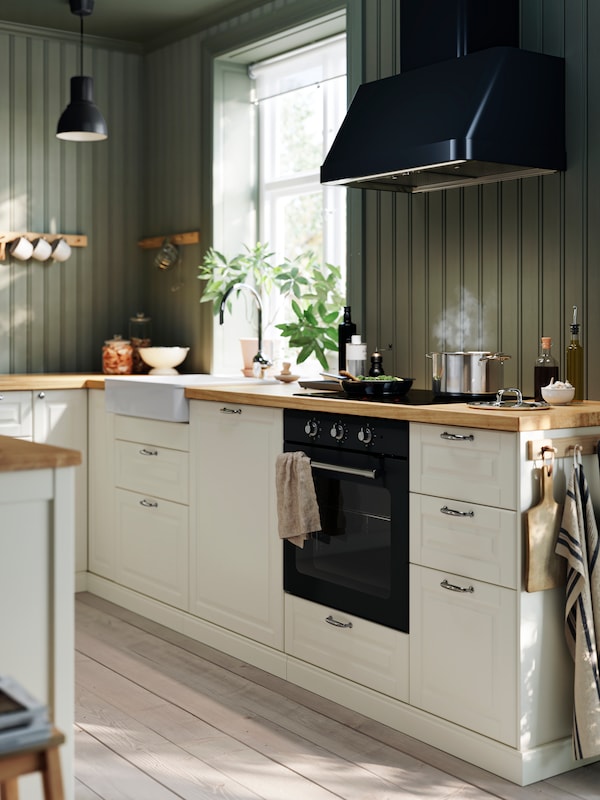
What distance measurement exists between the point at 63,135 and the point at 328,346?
1590 mm

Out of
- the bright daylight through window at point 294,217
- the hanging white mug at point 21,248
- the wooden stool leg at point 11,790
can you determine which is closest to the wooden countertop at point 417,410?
the bright daylight through window at point 294,217

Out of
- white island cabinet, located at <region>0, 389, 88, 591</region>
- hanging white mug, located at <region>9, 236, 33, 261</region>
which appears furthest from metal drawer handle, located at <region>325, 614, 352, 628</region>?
hanging white mug, located at <region>9, 236, 33, 261</region>

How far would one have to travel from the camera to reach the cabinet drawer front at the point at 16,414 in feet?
14.3

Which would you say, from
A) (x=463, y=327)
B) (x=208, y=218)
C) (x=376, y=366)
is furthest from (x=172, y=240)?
(x=463, y=327)

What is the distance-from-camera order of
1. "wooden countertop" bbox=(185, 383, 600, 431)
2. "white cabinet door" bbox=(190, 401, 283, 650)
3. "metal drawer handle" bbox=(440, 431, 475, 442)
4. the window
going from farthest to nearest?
the window
"white cabinet door" bbox=(190, 401, 283, 650)
"metal drawer handle" bbox=(440, 431, 475, 442)
"wooden countertop" bbox=(185, 383, 600, 431)

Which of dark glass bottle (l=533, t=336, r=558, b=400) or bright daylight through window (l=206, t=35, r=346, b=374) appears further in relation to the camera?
bright daylight through window (l=206, t=35, r=346, b=374)

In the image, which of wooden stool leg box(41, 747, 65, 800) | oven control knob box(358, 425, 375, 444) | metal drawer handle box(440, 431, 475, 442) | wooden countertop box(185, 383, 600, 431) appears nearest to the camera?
wooden stool leg box(41, 747, 65, 800)

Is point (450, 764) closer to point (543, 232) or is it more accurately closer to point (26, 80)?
point (543, 232)

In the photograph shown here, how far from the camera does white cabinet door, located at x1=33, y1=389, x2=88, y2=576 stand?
4.47 meters

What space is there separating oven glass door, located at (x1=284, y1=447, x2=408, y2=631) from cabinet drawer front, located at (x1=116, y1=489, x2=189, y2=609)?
0.74 m

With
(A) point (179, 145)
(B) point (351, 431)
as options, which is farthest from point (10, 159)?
(B) point (351, 431)

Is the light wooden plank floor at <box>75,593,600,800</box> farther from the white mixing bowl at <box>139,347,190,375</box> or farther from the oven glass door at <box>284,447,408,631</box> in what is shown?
the white mixing bowl at <box>139,347,190,375</box>

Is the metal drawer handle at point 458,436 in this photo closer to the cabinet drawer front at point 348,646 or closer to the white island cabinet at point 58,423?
the cabinet drawer front at point 348,646

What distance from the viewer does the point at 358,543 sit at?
3098 millimetres
